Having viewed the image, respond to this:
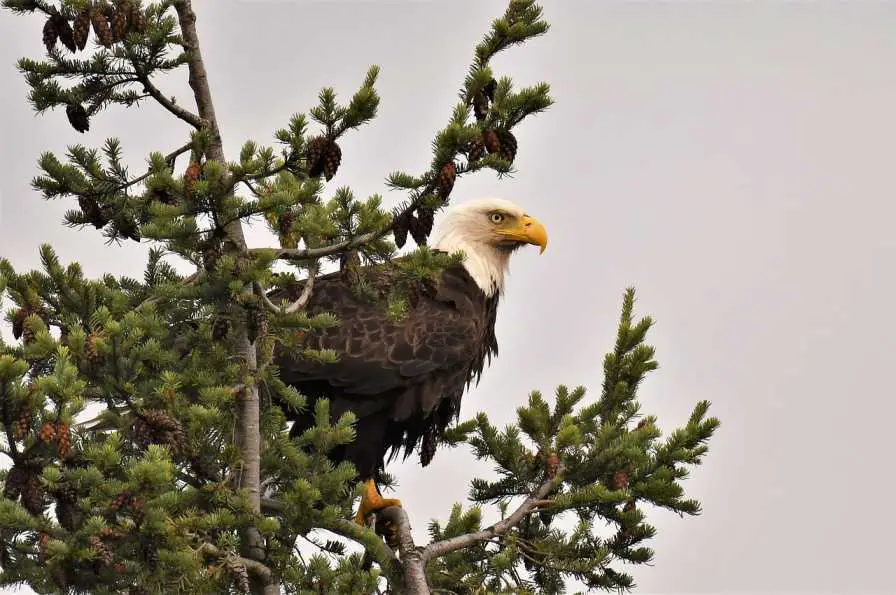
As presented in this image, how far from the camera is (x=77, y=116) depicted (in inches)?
203

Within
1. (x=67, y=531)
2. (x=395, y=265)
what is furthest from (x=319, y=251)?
(x=67, y=531)

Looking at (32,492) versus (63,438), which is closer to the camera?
(63,438)

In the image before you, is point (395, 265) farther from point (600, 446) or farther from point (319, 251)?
point (600, 446)

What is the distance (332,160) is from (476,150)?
0.54 m

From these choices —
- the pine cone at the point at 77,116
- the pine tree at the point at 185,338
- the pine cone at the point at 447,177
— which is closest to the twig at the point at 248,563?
the pine tree at the point at 185,338

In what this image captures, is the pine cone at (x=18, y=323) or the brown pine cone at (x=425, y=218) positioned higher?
the brown pine cone at (x=425, y=218)

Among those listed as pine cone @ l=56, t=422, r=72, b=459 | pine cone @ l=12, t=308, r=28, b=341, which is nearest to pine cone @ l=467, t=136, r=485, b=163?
pine cone @ l=56, t=422, r=72, b=459

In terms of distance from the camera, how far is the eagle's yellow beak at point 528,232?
26.8 feet

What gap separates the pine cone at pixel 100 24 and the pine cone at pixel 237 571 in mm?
2032

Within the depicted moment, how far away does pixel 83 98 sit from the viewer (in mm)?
5172

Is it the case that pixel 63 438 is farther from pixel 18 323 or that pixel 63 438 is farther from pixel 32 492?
pixel 18 323

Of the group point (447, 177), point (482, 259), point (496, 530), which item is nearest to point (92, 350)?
point (447, 177)

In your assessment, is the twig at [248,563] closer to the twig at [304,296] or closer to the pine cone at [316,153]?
the twig at [304,296]

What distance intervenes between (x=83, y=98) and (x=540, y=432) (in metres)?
2.87
